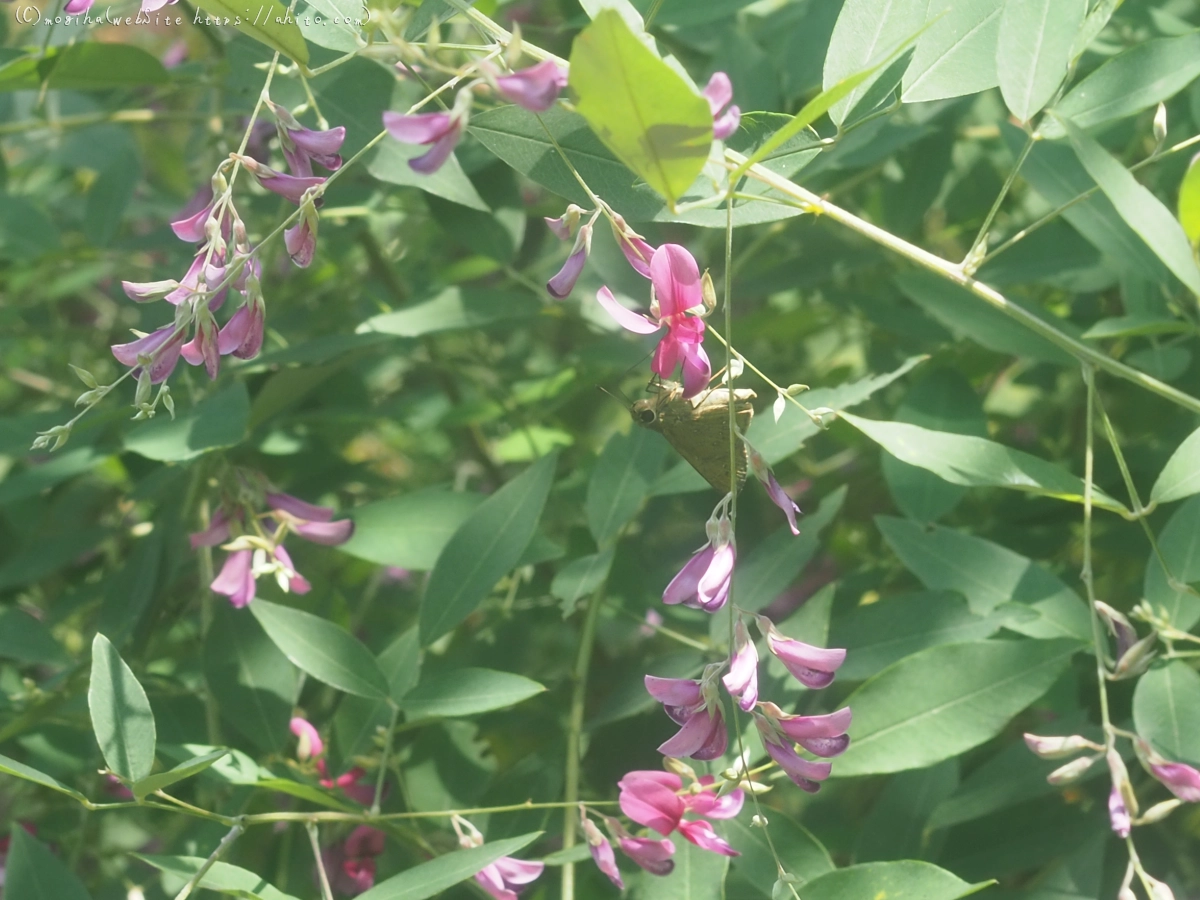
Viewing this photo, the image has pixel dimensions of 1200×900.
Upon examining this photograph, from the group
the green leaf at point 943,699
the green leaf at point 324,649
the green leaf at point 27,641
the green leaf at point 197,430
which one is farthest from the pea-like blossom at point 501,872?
the green leaf at point 27,641

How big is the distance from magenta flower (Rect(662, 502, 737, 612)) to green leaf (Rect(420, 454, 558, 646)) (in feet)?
0.74

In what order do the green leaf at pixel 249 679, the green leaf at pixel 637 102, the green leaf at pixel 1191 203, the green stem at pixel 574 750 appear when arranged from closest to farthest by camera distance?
the green leaf at pixel 637 102
the green leaf at pixel 1191 203
the green stem at pixel 574 750
the green leaf at pixel 249 679

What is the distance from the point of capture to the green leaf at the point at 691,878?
0.79 meters

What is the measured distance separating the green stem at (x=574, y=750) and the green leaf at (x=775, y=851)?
0.42ft

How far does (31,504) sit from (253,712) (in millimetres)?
519

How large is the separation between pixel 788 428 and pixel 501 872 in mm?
427

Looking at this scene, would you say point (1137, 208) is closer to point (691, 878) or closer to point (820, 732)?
point (820, 732)

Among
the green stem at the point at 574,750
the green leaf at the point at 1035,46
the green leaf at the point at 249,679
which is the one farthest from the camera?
the green leaf at the point at 249,679

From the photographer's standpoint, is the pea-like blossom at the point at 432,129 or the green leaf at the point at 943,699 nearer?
Result: the pea-like blossom at the point at 432,129

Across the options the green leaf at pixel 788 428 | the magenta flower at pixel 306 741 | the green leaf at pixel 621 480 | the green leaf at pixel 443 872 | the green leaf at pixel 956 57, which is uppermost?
the green leaf at pixel 956 57

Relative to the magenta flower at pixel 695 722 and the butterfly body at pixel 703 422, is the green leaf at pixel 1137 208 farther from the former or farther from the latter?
the magenta flower at pixel 695 722

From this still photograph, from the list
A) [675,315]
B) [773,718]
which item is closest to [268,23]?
[675,315]

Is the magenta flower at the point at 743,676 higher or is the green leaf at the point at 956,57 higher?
the green leaf at the point at 956,57

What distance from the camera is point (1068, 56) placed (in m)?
0.73
